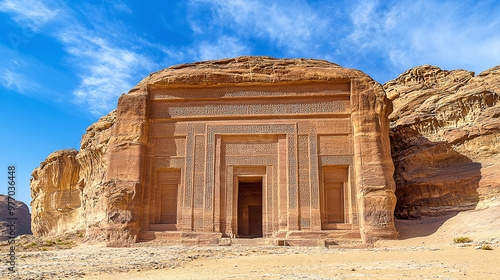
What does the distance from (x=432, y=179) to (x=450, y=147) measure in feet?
5.75

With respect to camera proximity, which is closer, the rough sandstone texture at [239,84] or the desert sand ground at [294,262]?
the desert sand ground at [294,262]

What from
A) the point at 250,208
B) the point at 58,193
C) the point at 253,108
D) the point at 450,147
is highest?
the point at 253,108

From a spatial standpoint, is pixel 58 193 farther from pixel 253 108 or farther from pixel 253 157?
pixel 253 108

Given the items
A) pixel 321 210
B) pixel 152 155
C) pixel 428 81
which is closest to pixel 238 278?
pixel 321 210

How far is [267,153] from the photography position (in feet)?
52.7

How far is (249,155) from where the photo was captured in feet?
52.9

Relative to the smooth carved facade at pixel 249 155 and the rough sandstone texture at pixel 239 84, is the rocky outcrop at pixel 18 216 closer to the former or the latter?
the rough sandstone texture at pixel 239 84

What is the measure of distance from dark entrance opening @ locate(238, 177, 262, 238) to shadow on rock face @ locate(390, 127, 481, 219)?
21.6ft

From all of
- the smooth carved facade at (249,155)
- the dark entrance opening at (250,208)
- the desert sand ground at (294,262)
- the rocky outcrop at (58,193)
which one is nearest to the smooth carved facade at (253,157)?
the smooth carved facade at (249,155)

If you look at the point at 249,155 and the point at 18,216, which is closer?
the point at 249,155

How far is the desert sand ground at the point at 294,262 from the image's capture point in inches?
310

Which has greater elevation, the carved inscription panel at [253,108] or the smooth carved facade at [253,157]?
the carved inscription panel at [253,108]

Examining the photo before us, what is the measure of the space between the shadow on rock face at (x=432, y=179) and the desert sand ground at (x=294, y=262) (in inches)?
72.0

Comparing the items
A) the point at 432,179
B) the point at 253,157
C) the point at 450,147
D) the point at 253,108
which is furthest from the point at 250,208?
the point at 450,147
